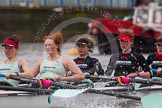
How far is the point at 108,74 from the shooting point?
962 cm

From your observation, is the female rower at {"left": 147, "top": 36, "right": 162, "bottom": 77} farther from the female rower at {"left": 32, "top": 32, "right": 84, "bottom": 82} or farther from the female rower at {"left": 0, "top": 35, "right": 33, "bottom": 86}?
the female rower at {"left": 0, "top": 35, "right": 33, "bottom": 86}

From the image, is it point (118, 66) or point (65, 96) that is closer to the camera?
point (65, 96)

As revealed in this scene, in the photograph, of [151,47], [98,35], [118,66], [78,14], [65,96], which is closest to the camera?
[65,96]

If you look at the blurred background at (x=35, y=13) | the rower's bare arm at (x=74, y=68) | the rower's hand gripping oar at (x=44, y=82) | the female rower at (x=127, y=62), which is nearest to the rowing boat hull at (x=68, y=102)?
the rower's hand gripping oar at (x=44, y=82)

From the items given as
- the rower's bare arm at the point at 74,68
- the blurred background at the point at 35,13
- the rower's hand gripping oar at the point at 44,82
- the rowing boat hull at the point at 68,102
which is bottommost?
the rowing boat hull at the point at 68,102

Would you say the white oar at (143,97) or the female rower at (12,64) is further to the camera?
the female rower at (12,64)

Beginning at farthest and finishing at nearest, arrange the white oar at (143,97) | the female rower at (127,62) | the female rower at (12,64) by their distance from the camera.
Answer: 1. the female rower at (127,62)
2. the female rower at (12,64)
3. the white oar at (143,97)

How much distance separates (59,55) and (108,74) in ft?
2.94

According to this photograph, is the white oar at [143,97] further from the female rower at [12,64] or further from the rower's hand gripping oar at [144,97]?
the female rower at [12,64]

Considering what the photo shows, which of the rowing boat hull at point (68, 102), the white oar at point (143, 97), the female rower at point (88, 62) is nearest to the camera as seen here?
the white oar at point (143, 97)

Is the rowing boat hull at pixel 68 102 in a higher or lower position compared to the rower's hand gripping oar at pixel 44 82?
lower

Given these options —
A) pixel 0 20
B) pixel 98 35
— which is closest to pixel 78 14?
pixel 0 20

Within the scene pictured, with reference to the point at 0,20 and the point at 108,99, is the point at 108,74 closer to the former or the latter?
the point at 108,99

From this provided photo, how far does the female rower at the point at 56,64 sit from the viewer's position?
29.5 ft
